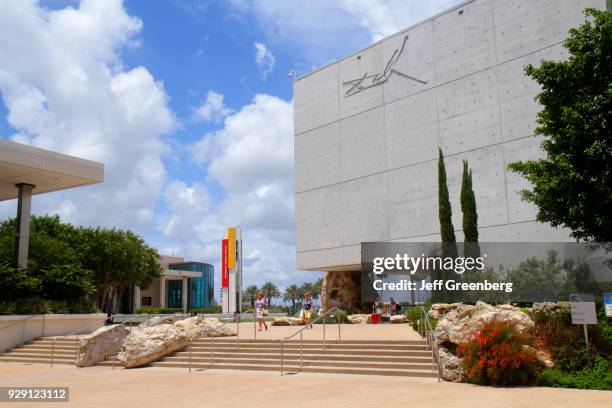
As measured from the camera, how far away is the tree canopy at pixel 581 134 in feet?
49.2

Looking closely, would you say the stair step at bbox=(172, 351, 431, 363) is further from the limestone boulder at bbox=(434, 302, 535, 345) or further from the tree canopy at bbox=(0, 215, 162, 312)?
the tree canopy at bbox=(0, 215, 162, 312)

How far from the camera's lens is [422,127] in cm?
3834

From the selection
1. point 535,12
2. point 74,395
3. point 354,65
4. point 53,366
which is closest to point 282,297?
point 354,65

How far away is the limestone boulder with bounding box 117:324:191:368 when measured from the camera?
18.2 metres

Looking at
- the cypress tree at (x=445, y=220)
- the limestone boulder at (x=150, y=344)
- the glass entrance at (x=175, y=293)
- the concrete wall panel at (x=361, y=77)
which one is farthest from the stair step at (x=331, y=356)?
the glass entrance at (x=175, y=293)

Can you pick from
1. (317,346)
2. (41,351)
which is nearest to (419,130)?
(317,346)

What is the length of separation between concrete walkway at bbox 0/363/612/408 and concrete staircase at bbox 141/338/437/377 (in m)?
0.70

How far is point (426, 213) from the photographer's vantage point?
37.3m

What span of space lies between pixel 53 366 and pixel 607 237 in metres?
18.0

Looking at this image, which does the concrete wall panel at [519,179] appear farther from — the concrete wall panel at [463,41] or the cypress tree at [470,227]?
the concrete wall panel at [463,41]

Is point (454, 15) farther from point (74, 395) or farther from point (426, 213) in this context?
point (74, 395)

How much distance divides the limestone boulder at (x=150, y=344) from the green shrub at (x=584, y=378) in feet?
37.3

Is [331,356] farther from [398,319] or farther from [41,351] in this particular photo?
[398,319]
